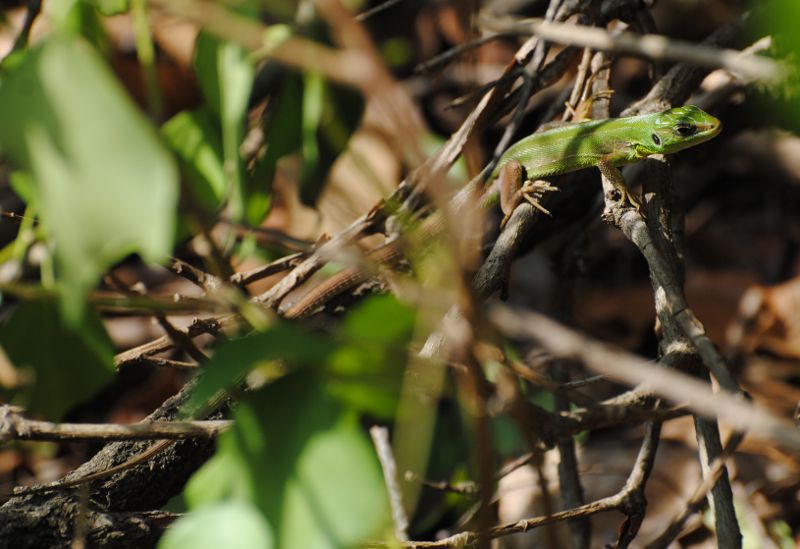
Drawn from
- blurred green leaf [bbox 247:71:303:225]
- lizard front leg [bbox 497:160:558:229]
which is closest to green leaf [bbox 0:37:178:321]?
blurred green leaf [bbox 247:71:303:225]

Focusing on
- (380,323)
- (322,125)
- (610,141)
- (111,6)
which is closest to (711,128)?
(610,141)

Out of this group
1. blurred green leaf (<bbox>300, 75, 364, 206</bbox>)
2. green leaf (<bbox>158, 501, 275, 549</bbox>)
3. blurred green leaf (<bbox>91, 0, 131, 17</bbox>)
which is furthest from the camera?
blurred green leaf (<bbox>300, 75, 364, 206</bbox>)

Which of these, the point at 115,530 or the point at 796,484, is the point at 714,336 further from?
the point at 115,530

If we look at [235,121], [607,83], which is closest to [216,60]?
[235,121]

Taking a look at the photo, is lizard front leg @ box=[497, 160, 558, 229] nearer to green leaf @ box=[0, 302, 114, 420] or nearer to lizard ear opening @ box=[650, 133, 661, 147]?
lizard ear opening @ box=[650, 133, 661, 147]

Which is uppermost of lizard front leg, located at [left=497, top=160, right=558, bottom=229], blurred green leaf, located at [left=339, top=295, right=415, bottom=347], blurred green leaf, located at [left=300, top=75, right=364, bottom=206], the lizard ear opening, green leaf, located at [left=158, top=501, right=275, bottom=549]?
blurred green leaf, located at [left=339, top=295, right=415, bottom=347]
